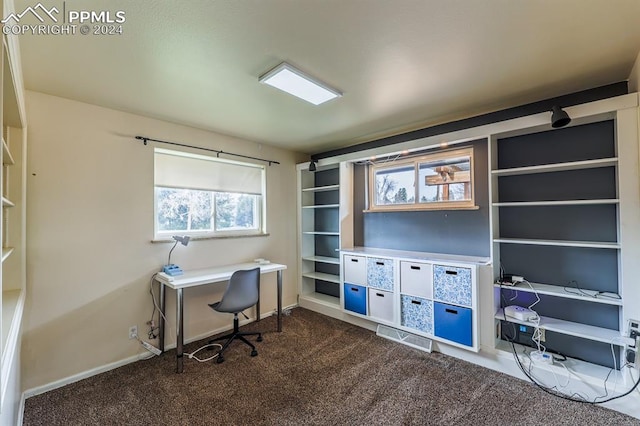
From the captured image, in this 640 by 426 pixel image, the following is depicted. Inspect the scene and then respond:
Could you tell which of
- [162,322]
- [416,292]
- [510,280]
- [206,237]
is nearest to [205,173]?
[206,237]

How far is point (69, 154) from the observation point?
257 centimetres

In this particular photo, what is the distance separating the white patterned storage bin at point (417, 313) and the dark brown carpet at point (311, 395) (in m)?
0.27

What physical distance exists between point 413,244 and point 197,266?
2698mm

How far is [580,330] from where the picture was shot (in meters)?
2.38

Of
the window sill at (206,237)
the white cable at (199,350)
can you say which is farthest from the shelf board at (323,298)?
the white cable at (199,350)

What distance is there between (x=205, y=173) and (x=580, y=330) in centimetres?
410

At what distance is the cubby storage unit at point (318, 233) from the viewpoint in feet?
14.8

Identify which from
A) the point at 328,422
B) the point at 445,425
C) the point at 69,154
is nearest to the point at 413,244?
the point at 445,425

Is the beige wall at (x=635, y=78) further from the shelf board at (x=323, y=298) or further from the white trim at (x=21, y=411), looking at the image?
the white trim at (x=21, y=411)

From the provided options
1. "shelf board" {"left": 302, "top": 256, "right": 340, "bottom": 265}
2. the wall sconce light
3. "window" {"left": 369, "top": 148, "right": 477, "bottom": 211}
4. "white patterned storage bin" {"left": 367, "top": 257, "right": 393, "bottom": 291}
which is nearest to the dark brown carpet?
"white patterned storage bin" {"left": 367, "top": 257, "right": 393, "bottom": 291}

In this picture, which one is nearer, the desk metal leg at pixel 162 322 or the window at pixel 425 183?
the desk metal leg at pixel 162 322

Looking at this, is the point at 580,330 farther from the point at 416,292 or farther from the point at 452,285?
the point at 416,292

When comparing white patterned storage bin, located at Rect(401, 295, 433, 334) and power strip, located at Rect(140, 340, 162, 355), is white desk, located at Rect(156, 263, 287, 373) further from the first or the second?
white patterned storage bin, located at Rect(401, 295, 433, 334)

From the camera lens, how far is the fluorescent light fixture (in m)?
2.12
